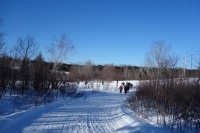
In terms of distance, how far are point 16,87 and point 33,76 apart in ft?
6.56

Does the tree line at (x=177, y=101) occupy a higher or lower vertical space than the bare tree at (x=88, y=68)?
lower

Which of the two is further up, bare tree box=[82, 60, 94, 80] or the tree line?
bare tree box=[82, 60, 94, 80]

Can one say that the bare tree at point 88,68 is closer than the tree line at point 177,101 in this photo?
No

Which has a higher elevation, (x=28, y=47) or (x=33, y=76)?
(x=28, y=47)

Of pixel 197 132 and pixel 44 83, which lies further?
pixel 44 83

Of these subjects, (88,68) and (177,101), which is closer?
(177,101)

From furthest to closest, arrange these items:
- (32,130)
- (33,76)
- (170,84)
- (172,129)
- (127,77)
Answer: (127,77), (33,76), (170,84), (172,129), (32,130)

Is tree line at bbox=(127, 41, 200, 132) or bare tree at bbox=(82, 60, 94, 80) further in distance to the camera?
bare tree at bbox=(82, 60, 94, 80)

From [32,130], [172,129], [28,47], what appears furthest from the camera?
[28,47]

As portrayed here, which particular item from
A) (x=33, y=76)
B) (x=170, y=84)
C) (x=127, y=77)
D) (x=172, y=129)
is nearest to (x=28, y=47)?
(x=33, y=76)

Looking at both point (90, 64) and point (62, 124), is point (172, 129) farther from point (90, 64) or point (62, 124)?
point (90, 64)

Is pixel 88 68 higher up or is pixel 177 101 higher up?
pixel 88 68

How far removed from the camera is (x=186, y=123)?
31.0 ft

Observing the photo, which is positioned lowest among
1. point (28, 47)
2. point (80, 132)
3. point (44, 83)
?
point (80, 132)
